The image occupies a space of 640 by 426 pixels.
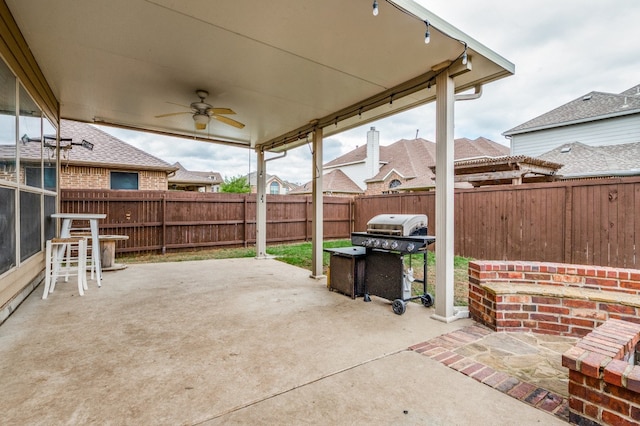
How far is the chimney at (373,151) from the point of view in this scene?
1892 centimetres

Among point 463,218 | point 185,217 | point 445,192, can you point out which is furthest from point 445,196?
point 185,217

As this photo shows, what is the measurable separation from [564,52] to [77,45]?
40.5ft

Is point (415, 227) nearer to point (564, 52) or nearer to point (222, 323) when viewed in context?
point (222, 323)

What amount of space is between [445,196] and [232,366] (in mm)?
2503

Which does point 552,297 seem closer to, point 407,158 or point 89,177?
point 89,177

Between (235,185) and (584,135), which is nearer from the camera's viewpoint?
(584,135)

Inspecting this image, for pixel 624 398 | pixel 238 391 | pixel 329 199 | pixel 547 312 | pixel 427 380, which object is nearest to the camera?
pixel 624 398

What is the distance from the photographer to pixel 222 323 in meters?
2.99

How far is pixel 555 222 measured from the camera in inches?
214

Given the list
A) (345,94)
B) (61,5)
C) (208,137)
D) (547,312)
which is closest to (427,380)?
(547,312)

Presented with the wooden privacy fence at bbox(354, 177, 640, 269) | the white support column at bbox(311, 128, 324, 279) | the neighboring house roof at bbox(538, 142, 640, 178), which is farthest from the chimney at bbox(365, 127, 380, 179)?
the white support column at bbox(311, 128, 324, 279)

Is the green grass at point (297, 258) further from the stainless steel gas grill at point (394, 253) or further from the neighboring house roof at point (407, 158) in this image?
the neighboring house roof at point (407, 158)

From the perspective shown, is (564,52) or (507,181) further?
(564,52)

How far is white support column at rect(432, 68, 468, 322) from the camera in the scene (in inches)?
122
